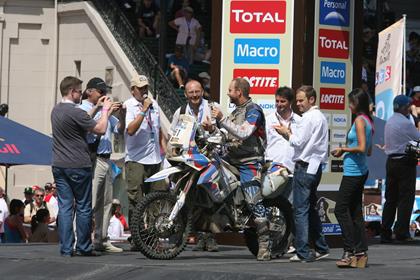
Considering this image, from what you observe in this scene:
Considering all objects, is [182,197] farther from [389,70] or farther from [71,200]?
A: [389,70]

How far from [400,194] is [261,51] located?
3.14 meters

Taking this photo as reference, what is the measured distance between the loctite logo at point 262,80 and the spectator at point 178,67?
1266 cm

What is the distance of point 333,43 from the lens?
1712 centimetres

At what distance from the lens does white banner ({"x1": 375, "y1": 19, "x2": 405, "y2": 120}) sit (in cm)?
2236

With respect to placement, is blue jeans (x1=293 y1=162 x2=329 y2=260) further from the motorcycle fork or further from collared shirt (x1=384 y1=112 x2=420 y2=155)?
collared shirt (x1=384 y1=112 x2=420 y2=155)

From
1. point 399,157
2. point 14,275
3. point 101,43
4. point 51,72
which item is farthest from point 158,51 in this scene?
point 14,275

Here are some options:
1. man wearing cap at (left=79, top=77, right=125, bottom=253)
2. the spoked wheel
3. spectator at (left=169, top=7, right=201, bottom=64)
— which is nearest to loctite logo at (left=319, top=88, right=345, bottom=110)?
man wearing cap at (left=79, top=77, right=125, bottom=253)

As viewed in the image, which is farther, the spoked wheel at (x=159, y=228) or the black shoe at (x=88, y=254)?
the black shoe at (x=88, y=254)

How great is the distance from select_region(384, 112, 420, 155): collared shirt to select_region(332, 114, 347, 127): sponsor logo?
124 centimetres

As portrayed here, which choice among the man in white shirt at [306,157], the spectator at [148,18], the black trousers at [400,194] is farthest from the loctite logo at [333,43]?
the spectator at [148,18]

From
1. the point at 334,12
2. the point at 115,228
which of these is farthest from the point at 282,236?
the point at 115,228

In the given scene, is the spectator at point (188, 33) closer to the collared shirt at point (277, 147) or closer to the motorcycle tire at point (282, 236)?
the collared shirt at point (277, 147)

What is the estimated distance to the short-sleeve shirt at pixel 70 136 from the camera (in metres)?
15.0

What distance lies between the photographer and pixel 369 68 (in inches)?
1321
